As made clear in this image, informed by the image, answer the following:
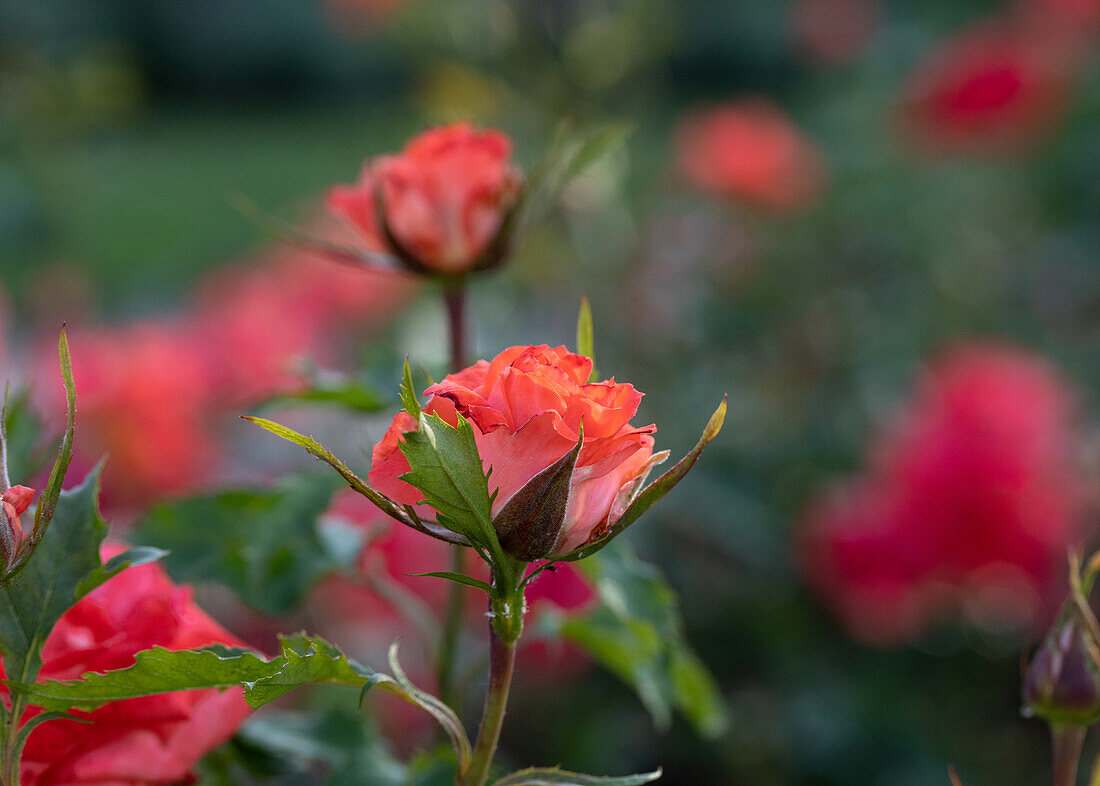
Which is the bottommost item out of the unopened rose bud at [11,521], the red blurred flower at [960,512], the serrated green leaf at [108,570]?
the red blurred flower at [960,512]

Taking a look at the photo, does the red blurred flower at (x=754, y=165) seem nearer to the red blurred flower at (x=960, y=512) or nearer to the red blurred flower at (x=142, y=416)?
the red blurred flower at (x=960, y=512)

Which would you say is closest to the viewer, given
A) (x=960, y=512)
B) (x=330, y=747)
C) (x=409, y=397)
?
(x=409, y=397)

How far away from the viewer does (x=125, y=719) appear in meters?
0.32

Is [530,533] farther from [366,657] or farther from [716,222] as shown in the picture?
[716,222]

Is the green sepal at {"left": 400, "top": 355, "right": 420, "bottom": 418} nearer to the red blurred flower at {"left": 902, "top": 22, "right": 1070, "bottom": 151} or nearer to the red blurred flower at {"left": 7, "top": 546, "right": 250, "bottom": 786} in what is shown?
the red blurred flower at {"left": 7, "top": 546, "right": 250, "bottom": 786}

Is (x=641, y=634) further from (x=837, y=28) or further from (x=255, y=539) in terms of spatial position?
(x=837, y=28)

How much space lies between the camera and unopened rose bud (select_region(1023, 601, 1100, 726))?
12.7 inches

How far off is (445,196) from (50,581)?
0.20 meters

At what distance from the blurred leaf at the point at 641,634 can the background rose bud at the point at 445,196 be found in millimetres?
132

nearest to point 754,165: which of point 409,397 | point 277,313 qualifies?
point 277,313

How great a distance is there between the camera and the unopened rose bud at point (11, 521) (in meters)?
0.25

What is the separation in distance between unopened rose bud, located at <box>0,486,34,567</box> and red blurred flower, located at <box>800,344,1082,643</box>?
2.44 feet

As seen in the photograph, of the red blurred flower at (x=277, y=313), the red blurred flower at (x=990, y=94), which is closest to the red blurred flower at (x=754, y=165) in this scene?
the red blurred flower at (x=990, y=94)

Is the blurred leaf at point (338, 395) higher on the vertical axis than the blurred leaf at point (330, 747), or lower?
higher
